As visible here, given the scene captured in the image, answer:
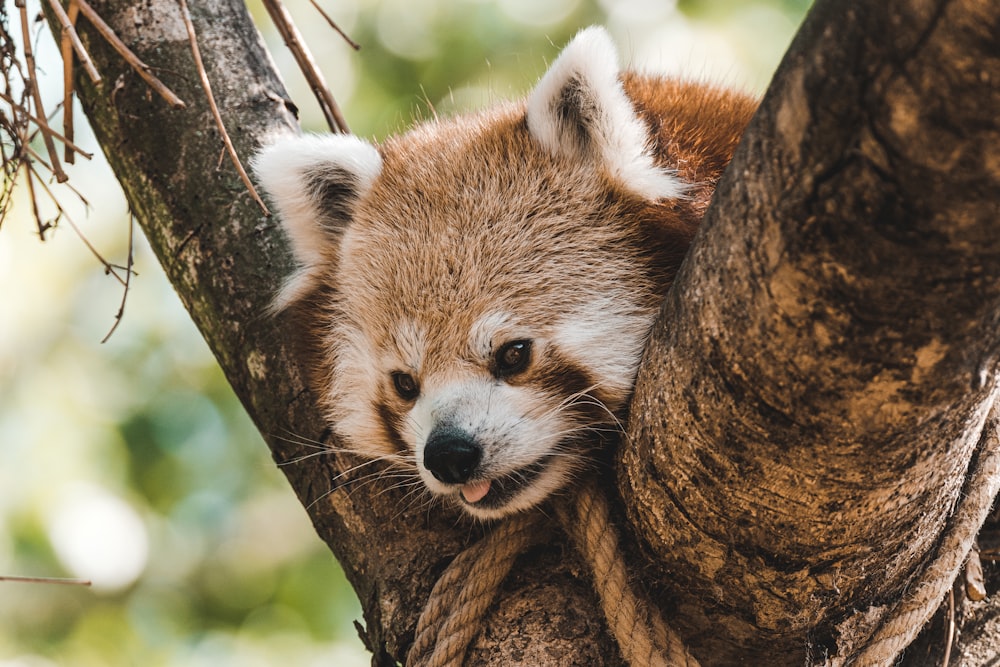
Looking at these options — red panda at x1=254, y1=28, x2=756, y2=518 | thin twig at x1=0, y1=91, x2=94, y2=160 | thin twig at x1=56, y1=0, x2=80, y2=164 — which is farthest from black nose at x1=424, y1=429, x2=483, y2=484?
thin twig at x1=56, y1=0, x2=80, y2=164

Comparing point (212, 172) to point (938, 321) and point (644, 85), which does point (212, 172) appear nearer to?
point (644, 85)

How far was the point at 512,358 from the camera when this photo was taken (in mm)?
2588

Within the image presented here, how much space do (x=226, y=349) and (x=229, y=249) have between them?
296 mm

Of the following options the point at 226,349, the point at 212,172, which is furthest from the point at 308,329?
the point at 212,172

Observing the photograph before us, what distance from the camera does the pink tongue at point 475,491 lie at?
252 centimetres

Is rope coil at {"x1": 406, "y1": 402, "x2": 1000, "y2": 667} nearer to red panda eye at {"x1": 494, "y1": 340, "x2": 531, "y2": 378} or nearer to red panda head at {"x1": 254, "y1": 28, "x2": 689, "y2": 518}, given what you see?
red panda head at {"x1": 254, "y1": 28, "x2": 689, "y2": 518}

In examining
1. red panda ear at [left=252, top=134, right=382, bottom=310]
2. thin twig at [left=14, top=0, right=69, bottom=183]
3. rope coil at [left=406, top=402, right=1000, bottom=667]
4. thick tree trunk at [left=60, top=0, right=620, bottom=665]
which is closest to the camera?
rope coil at [left=406, top=402, right=1000, bottom=667]

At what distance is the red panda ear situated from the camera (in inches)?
113

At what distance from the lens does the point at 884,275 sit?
1.42 m

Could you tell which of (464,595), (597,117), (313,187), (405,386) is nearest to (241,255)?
(313,187)

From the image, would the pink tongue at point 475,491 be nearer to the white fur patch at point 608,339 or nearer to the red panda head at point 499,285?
the red panda head at point 499,285

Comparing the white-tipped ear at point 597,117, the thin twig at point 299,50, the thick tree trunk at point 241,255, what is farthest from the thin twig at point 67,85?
the white-tipped ear at point 597,117

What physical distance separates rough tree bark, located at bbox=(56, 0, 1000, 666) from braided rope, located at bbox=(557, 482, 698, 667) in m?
0.07

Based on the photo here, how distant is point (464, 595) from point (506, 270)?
876 millimetres
